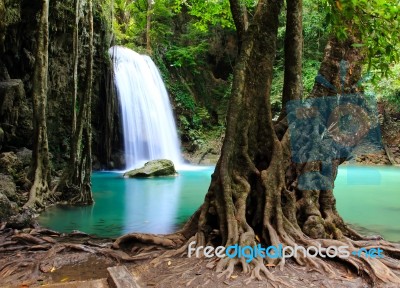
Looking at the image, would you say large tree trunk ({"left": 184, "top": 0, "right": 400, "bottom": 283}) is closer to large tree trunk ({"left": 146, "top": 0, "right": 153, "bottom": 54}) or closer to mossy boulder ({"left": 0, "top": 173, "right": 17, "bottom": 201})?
mossy boulder ({"left": 0, "top": 173, "right": 17, "bottom": 201})

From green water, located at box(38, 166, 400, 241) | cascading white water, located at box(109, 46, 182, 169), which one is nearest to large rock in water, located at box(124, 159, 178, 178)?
green water, located at box(38, 166, 400, 241)

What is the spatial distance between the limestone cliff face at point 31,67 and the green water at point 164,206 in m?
2.66

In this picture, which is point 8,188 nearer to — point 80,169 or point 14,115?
point 80,169

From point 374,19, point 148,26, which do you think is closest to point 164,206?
point 374,19

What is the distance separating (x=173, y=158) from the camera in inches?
836

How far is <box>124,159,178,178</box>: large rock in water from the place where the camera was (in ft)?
51.9

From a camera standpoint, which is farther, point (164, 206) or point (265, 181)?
point (164, 206)

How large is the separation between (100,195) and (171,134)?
1068 centimetres

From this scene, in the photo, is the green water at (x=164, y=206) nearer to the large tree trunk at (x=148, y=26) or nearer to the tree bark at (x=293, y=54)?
the tree bark at (x=293, y=54)

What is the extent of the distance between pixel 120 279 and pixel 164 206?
22.3 ft

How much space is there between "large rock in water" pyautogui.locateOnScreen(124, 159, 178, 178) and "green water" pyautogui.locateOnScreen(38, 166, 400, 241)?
0.54 m

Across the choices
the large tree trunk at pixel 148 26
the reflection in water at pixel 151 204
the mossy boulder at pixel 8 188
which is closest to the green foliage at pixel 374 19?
the reflection in water at pixel 151 204

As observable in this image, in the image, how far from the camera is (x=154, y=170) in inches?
634

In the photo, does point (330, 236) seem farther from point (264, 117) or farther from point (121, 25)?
point (121, 25)
